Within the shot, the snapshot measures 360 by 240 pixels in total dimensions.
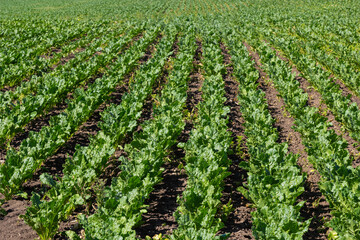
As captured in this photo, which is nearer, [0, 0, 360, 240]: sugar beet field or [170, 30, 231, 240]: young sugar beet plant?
[170, 30, 231, 240]: young sugar beet plant

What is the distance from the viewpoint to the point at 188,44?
15797mm

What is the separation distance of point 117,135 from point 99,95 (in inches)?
89.2

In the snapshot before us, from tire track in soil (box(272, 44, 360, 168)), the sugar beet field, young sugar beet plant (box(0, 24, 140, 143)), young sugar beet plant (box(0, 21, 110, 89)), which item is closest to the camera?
the sugar beet field

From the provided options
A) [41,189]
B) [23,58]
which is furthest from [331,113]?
[23,58]

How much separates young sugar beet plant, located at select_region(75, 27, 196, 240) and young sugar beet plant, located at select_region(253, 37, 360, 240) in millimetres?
2753

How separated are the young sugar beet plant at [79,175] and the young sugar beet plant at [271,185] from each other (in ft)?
8.52

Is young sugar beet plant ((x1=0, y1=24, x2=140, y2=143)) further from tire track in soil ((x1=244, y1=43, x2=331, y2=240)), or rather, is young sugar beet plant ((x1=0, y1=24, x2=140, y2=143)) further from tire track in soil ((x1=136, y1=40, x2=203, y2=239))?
tire track in soil ((x1=244, y1=43, x2=331, y2=240))

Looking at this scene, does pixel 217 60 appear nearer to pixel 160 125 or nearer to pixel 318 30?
pixel 160 125

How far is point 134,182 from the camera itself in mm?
4902

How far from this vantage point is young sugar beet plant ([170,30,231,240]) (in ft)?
13.8

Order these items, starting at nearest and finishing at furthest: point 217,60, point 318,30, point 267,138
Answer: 1. point 267,138
2. point 217,60
3. point 318,30

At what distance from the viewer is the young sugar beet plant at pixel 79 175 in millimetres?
4398

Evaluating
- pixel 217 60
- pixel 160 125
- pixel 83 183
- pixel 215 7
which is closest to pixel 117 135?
pixel 160 125

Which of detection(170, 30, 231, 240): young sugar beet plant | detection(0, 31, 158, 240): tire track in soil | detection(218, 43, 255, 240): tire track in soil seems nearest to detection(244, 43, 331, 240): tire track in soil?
detection(218, 43, 255, 240): tire track in soil
